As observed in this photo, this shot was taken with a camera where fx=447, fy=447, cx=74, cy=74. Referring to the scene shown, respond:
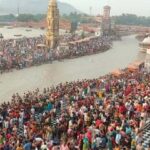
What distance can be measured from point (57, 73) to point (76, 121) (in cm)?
1740

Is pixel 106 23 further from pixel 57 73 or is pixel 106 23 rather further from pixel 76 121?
pixel 76 121

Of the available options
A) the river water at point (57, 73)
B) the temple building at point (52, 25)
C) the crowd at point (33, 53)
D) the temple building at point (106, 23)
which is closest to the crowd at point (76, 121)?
the river water at point (57, 73)

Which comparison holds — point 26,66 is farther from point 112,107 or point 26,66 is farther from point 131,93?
point 112,107

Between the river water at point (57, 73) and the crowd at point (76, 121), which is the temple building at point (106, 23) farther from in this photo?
the crowd at point (76, 121)

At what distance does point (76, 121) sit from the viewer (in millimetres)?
14109

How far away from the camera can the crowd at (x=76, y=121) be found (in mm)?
12125

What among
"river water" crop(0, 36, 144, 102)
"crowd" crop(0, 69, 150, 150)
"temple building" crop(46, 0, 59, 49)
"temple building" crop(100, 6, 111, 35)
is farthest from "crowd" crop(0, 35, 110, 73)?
"temple building" crop(100, 6, 111, 35)

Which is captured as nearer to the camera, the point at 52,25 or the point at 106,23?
the point at 52,25

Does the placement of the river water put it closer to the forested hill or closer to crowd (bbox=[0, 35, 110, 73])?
crowd (bbox=[0, 35, 110, 73])

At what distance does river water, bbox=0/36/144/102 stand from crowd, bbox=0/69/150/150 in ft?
20.1

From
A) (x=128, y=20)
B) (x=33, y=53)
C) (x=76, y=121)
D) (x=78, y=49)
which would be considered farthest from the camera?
(x=128, y=20)

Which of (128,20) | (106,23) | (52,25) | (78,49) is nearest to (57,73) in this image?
(78,49)

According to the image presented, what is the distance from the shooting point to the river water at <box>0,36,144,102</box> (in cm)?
2600

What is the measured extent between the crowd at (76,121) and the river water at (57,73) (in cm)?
614
